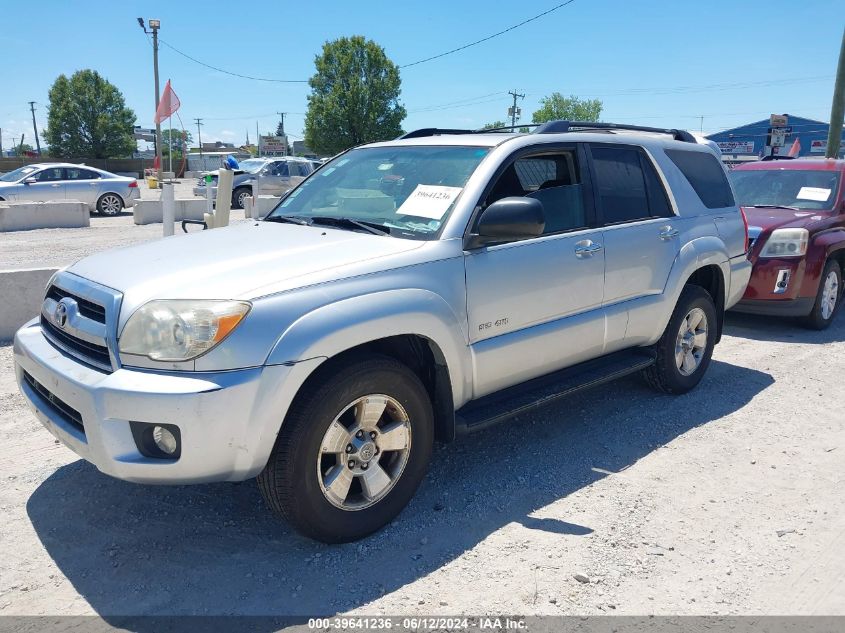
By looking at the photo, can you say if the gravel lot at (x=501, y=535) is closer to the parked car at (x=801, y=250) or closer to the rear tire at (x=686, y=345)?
the rear tire at (x=686, y=345)

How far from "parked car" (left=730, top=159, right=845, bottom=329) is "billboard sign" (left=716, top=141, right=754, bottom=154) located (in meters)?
60.6

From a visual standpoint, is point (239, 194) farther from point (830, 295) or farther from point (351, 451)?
point (351, 451)

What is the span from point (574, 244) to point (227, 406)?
2.31 metres

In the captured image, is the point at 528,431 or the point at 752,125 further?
the point at 752,125

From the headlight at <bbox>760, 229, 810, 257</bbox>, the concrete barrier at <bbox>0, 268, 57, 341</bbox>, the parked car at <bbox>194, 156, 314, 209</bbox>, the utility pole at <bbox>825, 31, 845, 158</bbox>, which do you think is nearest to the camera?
the concrete barrier at <bbox>0, 268, 57, 341</bbox>

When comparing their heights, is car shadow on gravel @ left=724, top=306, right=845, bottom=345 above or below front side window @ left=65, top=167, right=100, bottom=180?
below

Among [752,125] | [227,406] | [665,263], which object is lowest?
[227,406]

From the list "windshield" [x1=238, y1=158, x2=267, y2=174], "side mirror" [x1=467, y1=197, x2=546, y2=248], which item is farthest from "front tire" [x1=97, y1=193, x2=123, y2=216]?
"side mirror" [x1=467, y1=197, x2=546, y2=248]

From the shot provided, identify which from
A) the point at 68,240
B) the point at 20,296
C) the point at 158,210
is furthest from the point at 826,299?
the point at 158,210

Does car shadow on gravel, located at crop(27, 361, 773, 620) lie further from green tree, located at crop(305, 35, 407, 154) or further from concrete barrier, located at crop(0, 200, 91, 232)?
green tree, located at crop(305, 35, 407, 154)

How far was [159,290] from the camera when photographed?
9.45ft

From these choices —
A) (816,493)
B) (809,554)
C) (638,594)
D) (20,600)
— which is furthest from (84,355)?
(816,493)

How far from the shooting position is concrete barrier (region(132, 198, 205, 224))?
16.5m

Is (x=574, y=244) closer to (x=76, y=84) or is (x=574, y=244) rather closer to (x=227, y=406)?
(x=227, y=406)
